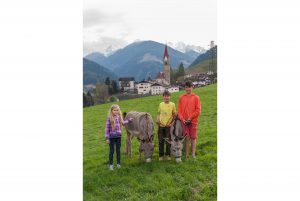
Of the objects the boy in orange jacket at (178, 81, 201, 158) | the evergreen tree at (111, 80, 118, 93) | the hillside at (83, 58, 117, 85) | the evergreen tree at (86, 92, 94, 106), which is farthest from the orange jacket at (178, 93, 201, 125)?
the evergreen tree at (86, 92, 94, 106)

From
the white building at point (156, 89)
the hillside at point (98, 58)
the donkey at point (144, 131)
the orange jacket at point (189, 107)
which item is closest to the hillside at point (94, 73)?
the hillside at point (98, 58)

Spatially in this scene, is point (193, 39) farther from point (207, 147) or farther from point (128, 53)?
point (207, 147)

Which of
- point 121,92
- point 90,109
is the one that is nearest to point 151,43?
point 121,92

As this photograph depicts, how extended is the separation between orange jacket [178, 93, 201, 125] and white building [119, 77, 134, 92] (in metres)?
1.13

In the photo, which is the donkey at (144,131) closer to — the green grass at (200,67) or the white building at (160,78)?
the white building at (160,78)

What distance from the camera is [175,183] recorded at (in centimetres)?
594

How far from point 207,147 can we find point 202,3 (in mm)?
2662

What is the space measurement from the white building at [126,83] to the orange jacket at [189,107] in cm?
113

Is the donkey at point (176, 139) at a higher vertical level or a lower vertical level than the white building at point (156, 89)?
lower

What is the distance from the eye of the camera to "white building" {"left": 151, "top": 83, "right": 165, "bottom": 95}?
666 centimetres

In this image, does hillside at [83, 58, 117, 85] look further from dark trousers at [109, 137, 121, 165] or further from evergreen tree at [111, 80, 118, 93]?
dark trousers at [109, 137, 121, 165]

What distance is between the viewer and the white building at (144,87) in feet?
22.6

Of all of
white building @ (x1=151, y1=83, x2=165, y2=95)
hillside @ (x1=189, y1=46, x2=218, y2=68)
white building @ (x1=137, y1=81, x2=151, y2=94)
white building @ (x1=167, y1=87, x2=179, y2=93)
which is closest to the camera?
white building @ (x1=167, y1=87, x2=179, y2=93)

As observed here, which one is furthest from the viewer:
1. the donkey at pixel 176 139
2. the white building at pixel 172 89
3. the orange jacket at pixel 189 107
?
the white building at pixel 172 89
